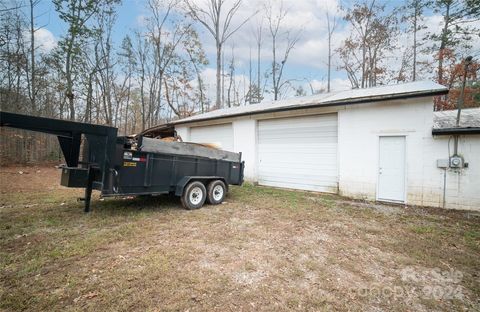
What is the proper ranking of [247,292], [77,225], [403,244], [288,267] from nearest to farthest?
[247,292]
[288,267]
[403,244]
[77,225]

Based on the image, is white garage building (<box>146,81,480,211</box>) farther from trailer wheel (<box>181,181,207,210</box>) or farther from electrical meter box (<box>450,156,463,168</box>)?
trailer wheel (<box>181,181,207,210</box>)

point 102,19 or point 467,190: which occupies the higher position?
point 102,19

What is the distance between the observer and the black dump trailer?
15.9 ft

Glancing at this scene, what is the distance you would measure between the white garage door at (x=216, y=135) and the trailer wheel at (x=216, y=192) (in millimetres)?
5268

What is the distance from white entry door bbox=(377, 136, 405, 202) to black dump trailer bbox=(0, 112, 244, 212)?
565 cm

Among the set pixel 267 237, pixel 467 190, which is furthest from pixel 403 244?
pixel 467 190

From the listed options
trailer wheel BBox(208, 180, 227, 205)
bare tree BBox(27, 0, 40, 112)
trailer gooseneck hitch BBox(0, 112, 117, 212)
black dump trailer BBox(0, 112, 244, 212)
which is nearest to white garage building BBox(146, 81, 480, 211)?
trailer wheel BBox(208, 180, 227, 205)

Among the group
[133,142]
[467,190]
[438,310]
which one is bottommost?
[438,310]

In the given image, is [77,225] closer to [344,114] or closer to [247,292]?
[247,292]

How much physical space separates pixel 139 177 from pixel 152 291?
3181 mm

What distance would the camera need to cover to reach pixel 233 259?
3641 mm

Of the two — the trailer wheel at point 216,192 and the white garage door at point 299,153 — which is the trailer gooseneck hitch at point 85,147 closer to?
the trailer wheel at point 216,192

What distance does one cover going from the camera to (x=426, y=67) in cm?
→ 1866

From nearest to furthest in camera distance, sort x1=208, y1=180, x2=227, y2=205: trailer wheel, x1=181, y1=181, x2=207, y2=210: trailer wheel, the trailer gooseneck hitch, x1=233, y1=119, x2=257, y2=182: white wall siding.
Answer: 1. the trailer gooseneck hitch
2. x1=181, y1=181, x2=207, y2=210: trailer wheel
3. x1=208, y1=180, x2=227, y2=205: trailer wheel
4. x1=233, y1=119, x2=257, y2=182: white wall siding
